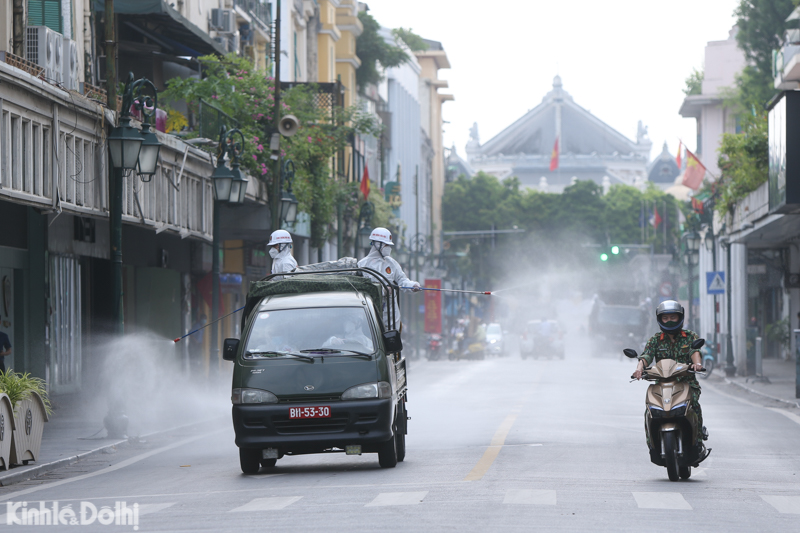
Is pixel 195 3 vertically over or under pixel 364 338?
over

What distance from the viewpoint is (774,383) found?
117ft

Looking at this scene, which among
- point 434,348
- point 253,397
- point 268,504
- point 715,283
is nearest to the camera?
point 268,504

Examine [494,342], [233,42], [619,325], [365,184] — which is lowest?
[494,342]

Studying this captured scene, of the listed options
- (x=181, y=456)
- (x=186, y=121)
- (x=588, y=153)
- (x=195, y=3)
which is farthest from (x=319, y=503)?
(x=588, y=153)

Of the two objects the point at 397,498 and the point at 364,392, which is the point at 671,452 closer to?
the point at 397,498

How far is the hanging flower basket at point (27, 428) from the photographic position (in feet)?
47.6

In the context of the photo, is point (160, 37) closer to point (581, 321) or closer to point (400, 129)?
point (400, 129)

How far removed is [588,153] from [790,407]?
17251 centimetres

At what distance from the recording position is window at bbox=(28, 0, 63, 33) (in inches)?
970

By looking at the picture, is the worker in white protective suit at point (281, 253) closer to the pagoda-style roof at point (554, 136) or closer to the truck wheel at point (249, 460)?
the truck wheel at point (249, 460)

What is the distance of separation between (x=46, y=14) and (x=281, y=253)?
10505 mm

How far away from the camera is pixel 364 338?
1380cm

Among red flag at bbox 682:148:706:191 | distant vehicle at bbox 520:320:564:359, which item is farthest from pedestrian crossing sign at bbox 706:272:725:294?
distant vehicle at bbox 520:320:564:359

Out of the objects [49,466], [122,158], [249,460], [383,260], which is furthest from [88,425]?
[249,460]
